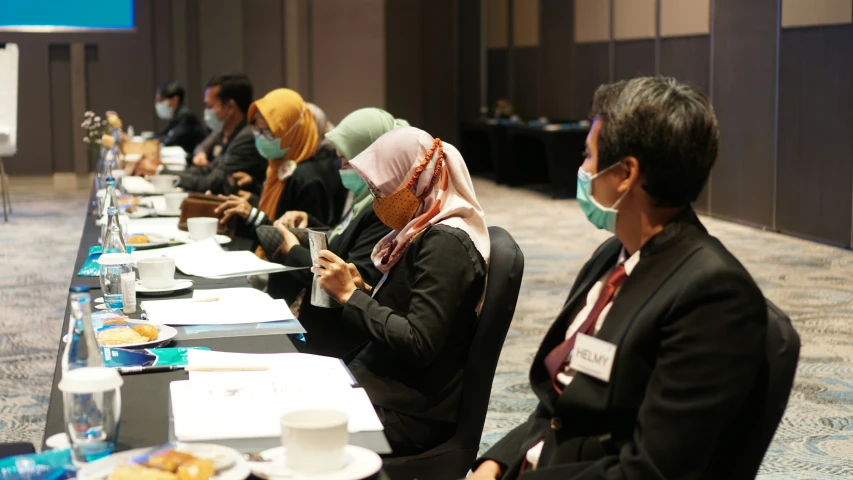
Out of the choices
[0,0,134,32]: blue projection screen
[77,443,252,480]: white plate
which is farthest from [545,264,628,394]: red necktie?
[0,0,134,32]: blue projection screen

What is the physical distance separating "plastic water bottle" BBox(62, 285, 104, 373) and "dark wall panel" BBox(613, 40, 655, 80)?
874 cm

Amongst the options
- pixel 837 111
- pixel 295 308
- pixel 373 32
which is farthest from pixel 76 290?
pixel 373 32

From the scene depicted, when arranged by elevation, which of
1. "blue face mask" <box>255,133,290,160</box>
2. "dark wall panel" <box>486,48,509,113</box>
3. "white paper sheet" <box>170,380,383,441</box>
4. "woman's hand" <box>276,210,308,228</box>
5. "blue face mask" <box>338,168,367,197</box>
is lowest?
"white paper sheet" <box>170,380,383,441</box>

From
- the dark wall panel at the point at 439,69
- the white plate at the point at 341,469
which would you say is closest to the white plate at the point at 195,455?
the white plate at the point at 341,469

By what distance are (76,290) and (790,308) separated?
15.5 feet

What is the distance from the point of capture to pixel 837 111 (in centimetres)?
739

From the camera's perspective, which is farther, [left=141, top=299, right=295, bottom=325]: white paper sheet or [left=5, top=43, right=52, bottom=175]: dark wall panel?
[left=5, top=43, right=52, bottom=175]: dark wall panel

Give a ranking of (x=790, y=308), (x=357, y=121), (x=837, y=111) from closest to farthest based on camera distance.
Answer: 1. (x=357, y=121)
2. (x=790, y=308)
3. (x=837, y=111)

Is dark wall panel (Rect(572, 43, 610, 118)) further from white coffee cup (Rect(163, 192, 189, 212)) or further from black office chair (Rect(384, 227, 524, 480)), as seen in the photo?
black office chair (Rect(384, 227, 524, 480))

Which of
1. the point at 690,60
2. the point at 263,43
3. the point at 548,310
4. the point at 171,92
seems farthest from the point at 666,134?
the point at 263,43

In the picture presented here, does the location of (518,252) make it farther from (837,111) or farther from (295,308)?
(837,111)

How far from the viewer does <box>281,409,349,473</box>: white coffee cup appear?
1288mm

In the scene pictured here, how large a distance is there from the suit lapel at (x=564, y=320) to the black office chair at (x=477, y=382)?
42 cm

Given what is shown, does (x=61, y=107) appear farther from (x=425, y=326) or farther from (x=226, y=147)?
(x=425, y=326)
